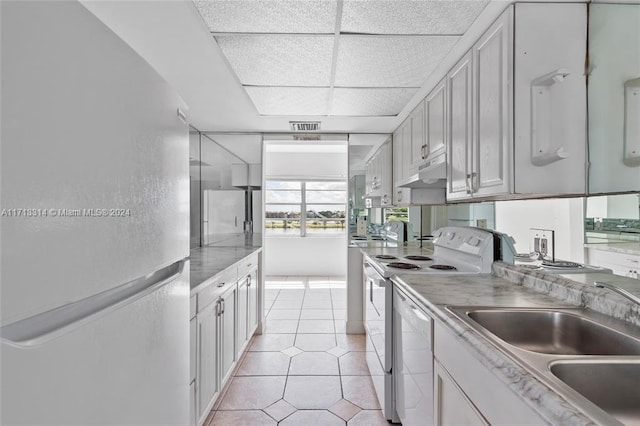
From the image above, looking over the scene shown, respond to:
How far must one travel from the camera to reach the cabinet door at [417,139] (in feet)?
8.74

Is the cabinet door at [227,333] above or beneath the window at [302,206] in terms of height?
beneath

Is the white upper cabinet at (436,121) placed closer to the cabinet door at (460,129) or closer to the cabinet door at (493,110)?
the cabinet door at (460,129)

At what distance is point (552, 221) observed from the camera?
6.17 ft

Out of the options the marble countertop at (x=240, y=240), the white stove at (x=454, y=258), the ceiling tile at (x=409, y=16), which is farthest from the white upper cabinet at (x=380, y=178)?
the ceiling tile at (x=409, y=16)

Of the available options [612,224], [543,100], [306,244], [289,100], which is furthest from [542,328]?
[306,244]

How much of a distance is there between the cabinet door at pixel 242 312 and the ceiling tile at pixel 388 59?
182 cm

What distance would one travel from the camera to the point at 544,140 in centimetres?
143

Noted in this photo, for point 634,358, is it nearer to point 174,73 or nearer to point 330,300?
point 174,73

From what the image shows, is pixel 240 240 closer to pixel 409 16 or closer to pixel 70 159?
pixel 409 16

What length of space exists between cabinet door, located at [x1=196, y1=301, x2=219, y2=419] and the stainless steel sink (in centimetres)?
132

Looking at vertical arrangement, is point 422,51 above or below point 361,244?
above

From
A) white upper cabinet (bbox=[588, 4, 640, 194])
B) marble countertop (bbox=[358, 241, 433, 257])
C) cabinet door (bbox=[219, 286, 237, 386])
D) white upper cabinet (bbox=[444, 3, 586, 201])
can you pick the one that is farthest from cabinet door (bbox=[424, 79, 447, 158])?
cabinet door (bbox=[219, 286, 237, 386])

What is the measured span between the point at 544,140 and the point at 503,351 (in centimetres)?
100

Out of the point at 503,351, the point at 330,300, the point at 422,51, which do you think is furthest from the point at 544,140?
the point at 330,300
